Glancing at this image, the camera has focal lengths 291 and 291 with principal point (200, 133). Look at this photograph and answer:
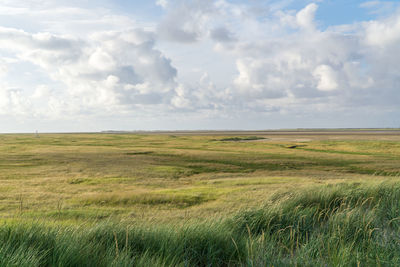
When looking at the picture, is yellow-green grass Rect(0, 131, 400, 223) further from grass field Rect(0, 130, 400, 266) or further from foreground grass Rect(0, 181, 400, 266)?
foreground grass Rect(0, 181, 400, 266)

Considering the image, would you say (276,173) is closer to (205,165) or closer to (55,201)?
(205,165)

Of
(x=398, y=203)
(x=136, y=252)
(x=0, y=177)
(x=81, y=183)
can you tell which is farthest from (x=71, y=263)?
(x=0, y=177)

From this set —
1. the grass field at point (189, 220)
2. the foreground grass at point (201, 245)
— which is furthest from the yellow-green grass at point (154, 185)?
the foreground grass at point (201, 245)

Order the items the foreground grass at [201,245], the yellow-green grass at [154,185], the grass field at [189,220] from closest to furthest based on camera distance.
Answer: the foreground grass at [201,245], the grass field at [189,220], the yellow-green grass at [154,185]

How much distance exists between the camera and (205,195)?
72.5ft

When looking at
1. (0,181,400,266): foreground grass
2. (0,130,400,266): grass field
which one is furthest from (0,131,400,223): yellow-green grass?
(0,181,400,266): foreground grass

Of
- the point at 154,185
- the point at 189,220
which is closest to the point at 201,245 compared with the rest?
the point at 189,220

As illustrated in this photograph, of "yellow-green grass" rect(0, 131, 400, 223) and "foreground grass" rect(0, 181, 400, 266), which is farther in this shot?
"yellow-green grass" rect(0, 131, 400, 223)

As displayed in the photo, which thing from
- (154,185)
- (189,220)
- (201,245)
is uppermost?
(189,220)

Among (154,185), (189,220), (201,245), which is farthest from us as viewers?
(154,185)

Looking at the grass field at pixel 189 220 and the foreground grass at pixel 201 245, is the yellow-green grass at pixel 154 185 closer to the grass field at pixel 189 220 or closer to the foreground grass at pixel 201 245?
the grass field at pixel 189 220

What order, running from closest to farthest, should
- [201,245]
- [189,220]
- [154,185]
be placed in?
[201,245] < [189,220] < [154,185]

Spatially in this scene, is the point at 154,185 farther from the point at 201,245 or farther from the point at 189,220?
the point at 201,245

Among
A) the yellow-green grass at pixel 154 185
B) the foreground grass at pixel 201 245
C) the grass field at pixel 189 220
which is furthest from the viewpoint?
the yellow-green grass at pixel 154 185
